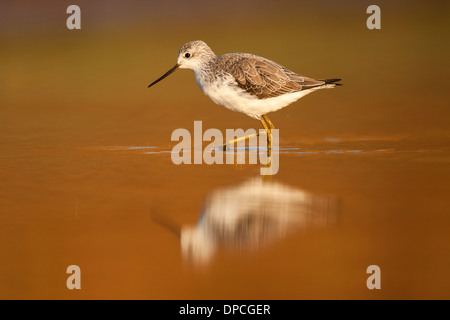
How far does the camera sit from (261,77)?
890 cm

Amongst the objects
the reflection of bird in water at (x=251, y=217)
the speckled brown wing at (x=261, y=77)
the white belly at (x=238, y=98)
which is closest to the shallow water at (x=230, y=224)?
the reflection of bird in water at (x=251, y=217)

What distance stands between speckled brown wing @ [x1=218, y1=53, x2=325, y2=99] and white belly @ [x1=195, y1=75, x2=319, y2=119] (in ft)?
0.19

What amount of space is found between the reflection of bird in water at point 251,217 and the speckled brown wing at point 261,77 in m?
2.03

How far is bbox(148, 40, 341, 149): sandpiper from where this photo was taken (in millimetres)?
8719

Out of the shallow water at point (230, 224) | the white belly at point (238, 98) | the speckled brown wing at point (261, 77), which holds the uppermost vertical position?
the speckled brown wing at point (261, 77)

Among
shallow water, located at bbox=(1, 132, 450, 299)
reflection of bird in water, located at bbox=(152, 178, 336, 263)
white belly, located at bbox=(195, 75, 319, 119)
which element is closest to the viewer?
shallow water, located at bbox=(1, 132, 450, 299)

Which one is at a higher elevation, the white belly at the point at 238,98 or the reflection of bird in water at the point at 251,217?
the white belly at the point at 238,98

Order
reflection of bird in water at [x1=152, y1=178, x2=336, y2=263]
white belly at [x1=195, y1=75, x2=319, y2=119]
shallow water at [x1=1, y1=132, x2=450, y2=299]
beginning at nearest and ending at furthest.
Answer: shallow water at [x1=1, y1=132, x2=450, y2=299], reflection of bird in water at [x1=152, y1=178, x2=336, y2=263], white belly at [x1=195, y1=75, x2=319, y2=119]

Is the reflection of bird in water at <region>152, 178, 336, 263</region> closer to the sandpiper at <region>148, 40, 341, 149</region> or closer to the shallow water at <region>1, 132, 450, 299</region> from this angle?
the shallow water at <region>1, 132, 450, 299</region>

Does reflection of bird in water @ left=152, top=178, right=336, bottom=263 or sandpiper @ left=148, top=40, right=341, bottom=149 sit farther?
sandpiper @ left=148, top=40, right=341, bottom=149

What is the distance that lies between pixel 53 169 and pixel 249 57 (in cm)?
294

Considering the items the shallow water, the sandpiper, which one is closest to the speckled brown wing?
the sandpiper

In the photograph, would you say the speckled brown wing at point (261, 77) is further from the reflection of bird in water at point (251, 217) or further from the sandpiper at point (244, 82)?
the reflection of bird in water at point (251, 217)

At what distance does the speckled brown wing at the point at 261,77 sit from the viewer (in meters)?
8.75
